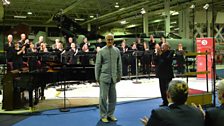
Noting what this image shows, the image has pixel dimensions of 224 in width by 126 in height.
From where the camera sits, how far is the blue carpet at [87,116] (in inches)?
224

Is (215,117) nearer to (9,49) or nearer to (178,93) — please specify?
(178,93)

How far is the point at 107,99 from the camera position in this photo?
592cm

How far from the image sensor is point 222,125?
89.0 inches

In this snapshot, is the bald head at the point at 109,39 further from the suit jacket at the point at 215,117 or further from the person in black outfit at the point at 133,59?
the person in black outfit at the point at 133,59

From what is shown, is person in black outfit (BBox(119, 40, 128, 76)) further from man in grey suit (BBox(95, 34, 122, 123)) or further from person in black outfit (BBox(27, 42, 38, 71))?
man in grey suit (BBox(95, 34, 122, 123))

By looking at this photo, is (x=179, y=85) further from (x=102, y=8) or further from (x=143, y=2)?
(x=102, y=8)

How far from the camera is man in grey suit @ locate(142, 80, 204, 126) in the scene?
2.12m

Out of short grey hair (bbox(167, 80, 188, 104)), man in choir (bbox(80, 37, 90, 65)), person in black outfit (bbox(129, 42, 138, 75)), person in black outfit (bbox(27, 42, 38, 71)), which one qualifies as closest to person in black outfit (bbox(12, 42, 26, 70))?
person in black outfit (bbox(27, 42, 38, 71))

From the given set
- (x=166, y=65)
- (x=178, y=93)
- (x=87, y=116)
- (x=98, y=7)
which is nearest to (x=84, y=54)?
(x=166, y=65)

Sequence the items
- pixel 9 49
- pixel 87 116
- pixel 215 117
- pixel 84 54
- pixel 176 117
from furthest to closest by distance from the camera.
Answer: pixel 84 54
pixel 9 49
pixel 87 116
pixel 215 117
pixel 176 117

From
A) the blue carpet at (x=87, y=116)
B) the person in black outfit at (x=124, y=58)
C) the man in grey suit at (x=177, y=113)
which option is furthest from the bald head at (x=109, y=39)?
the person in black outfit at (x=124, y=58)

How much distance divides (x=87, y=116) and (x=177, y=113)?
4299mm

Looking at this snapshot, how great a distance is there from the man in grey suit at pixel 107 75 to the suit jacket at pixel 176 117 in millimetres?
3623

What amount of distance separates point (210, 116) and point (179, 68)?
12.4 metres
